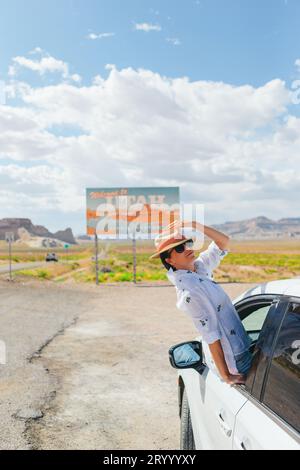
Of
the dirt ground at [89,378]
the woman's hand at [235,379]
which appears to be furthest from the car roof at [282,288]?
the dirt ground at [89,378]

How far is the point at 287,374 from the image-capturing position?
7.28ft

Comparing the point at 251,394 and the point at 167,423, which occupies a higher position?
the point at 251,394

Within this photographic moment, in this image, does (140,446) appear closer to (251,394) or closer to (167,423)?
(167,423)

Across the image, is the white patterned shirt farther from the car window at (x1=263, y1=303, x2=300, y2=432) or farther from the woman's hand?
the car window at (x1=263, y1=303, x2=300, y2=432)

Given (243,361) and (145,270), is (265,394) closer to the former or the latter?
(243,361)

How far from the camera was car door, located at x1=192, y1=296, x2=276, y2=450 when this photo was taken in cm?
247

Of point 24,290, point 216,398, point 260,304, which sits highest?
point 260,304

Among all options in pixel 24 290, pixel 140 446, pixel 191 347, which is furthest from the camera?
pixel 24 290

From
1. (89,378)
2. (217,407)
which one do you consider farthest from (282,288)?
(89,378)

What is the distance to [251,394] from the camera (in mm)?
2465

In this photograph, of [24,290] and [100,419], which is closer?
[100,419]

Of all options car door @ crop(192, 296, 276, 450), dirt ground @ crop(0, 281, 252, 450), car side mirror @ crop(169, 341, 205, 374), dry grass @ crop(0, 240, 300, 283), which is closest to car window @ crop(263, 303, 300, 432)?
car door @ crop(192, 296, 276, 450)
